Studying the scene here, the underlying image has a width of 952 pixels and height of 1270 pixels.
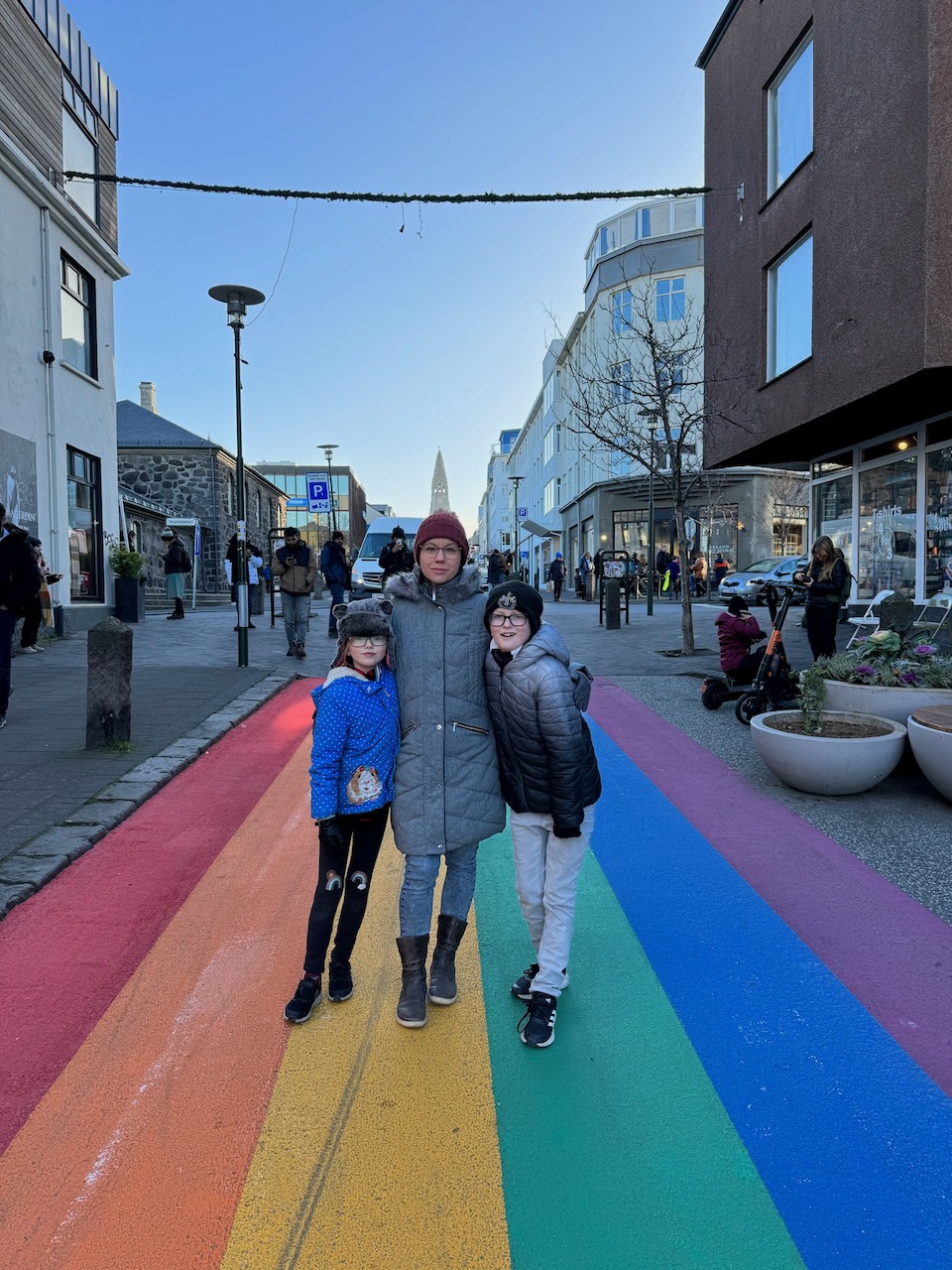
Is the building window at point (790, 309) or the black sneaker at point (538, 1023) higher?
the building window at point (790, 309)

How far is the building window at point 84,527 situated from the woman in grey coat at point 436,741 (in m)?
13.6

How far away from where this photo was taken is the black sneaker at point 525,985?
9.75ft

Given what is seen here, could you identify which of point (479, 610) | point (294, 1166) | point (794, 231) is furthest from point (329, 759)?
point (794, 231)

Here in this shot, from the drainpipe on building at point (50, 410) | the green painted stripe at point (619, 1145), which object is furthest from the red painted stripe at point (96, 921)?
the drainpipe on building at point (50, 410)

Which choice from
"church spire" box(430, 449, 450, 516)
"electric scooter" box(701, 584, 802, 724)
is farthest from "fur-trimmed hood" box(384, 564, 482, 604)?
"church spire" box(430, 449, 450, 516)

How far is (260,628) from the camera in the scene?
16812 mm

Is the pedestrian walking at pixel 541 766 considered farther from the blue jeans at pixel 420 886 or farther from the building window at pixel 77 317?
the building window at pixel 77 317

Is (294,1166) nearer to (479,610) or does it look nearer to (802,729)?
(479,610)

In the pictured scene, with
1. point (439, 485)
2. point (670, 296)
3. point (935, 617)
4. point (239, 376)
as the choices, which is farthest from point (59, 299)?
point (439, 485)

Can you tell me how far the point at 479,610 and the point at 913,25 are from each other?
9.06 m

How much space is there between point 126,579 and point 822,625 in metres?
12.9

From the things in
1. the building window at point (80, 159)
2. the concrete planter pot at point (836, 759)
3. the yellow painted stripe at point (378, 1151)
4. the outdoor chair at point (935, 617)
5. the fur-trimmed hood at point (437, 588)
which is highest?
the building window at point (80, 159)

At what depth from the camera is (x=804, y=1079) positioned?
250 cm

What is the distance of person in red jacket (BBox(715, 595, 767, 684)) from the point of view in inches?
315
